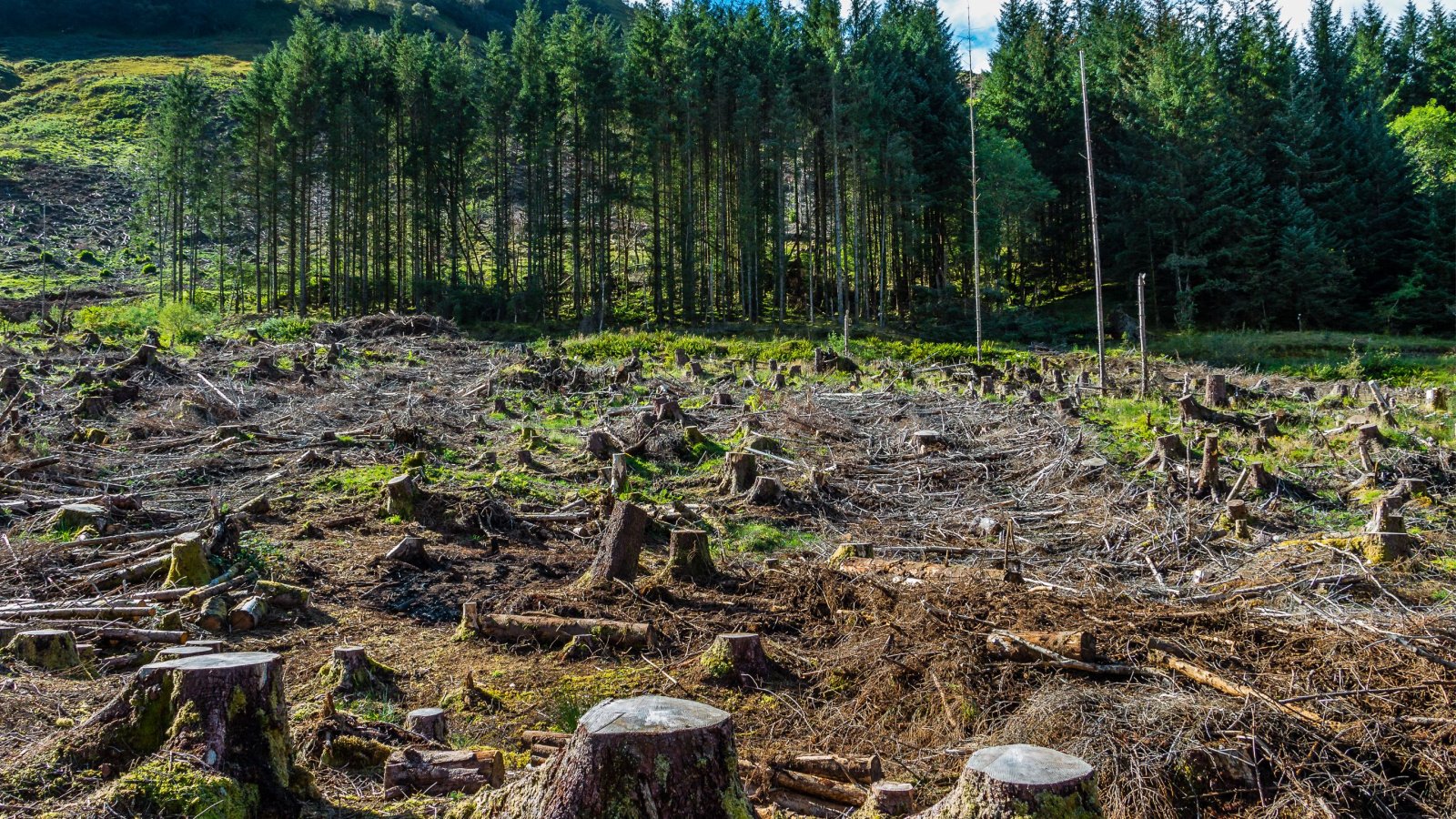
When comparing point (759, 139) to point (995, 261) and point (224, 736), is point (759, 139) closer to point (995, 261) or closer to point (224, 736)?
point (995, 261)

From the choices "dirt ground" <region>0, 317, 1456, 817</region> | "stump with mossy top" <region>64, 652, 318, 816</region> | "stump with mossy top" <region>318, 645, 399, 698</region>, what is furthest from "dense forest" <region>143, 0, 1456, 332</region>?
"stump with mossy top" <region>64, 652, 318, 816</region>

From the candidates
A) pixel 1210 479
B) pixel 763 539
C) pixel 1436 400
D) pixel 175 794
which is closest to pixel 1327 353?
pixel 1436 400

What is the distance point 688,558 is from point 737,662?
2065 mm

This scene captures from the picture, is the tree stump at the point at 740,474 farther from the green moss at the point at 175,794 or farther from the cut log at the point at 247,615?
the green moss at the point at 175,794

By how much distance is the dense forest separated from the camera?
115 ft

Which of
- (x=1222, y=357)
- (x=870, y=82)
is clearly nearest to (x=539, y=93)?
(x=870, y=82)

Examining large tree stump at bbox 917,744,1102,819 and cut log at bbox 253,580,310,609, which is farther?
cut log at bbox 253,580,310,609

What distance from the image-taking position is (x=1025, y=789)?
8.21 ft

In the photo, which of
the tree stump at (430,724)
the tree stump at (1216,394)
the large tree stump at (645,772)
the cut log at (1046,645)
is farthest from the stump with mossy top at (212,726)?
the tree stump at (1216,394)

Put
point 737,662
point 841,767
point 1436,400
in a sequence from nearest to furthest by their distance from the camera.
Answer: point 841,767, point 737,662, point 1436,400

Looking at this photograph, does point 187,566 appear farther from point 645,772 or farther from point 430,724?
point 645,772

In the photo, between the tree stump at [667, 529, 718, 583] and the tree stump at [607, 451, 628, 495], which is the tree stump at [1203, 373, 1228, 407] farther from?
the tree stump at [667, 529, 718, 583]

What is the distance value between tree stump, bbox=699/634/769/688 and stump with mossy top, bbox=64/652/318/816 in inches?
97.8

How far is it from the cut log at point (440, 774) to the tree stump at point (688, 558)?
350 centimetres
